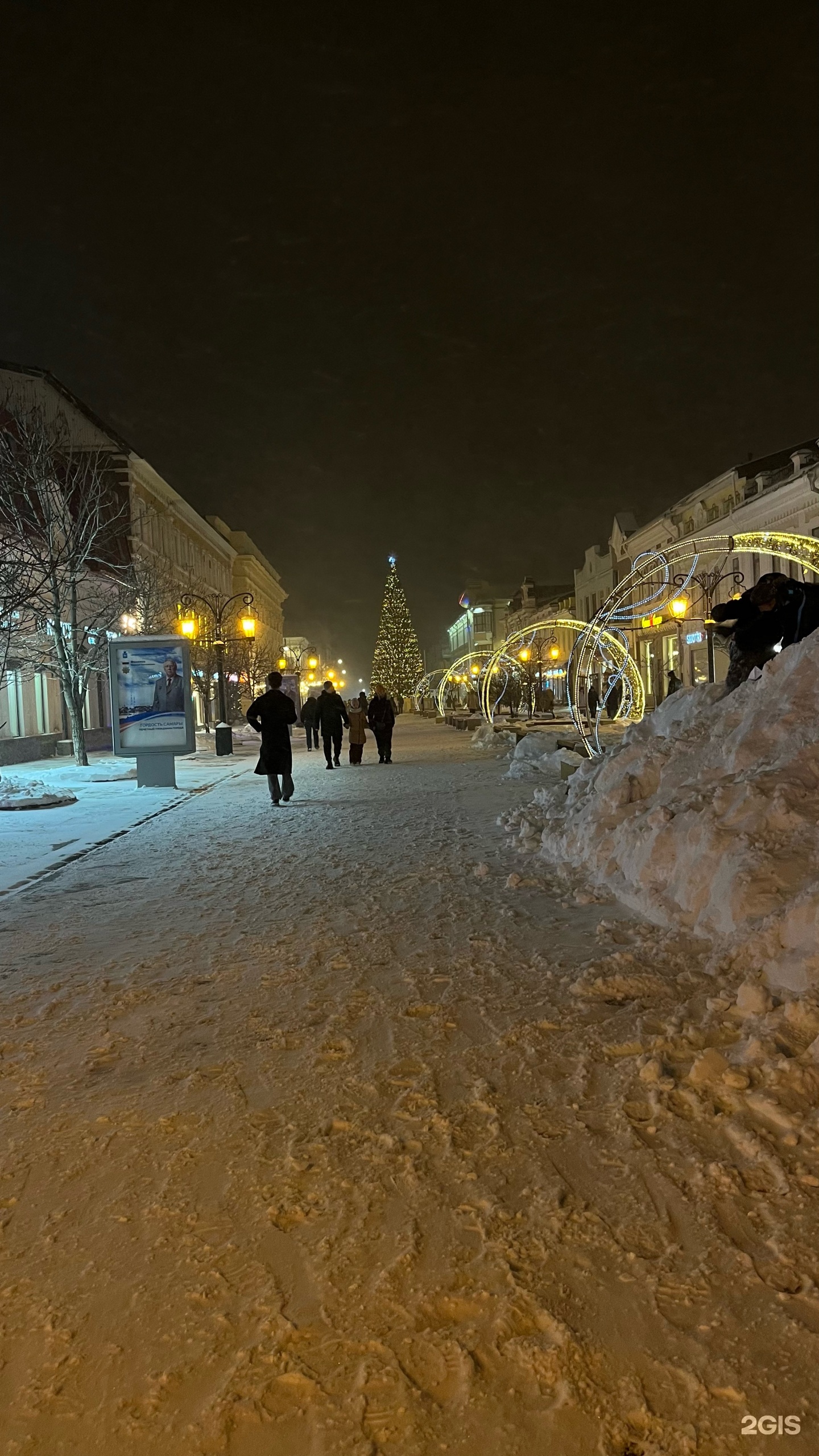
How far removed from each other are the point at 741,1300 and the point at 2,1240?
2.14 meters

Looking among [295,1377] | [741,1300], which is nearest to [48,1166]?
[295,1377]

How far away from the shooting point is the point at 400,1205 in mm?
2746

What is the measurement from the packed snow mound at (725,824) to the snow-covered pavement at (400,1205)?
397 mm

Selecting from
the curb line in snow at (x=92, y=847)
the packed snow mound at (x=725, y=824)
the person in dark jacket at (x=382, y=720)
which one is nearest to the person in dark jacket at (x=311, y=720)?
the person in dark jacket at (x=382, y=720)

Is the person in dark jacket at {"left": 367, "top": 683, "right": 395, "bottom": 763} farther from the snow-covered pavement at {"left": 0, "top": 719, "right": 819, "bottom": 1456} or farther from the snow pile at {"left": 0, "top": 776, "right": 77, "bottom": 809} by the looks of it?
the snow-covered pavement at {"left": 0, "top": 719, "right": 819, "bottom": 1456}

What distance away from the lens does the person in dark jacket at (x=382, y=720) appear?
19.1 meters

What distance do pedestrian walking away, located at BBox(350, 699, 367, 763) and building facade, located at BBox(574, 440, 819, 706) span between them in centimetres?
799

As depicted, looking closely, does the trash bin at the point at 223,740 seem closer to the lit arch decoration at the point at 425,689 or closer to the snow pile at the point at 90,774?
the snow pile at the point at 90,774

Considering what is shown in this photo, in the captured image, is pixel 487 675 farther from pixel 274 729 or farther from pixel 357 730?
pixel 274 729

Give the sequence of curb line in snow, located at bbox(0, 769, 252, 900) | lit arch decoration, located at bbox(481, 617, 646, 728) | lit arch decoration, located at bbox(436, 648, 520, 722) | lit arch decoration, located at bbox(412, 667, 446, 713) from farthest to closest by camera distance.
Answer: lit arch decoration, located at bbox(412, 667, 446, 713) < lit arch decoration, located at bbox(436, 648, 520, 722) < lit arch decoration, located at bbox(481, 617, 646, 728) < curb line in snow, located at bbox(0, 769, 252, 900)

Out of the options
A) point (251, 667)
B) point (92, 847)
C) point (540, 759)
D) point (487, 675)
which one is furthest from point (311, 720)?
point (251, 667)

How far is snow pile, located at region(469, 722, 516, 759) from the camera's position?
21906mm

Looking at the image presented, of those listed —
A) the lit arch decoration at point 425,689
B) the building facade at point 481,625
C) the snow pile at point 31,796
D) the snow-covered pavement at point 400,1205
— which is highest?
the building facade at point 481,625

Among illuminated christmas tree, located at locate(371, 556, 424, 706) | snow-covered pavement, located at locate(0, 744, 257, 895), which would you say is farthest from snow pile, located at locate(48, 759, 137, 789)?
illuminated christmas tree, located at locate(371, 556, 424, 706)
